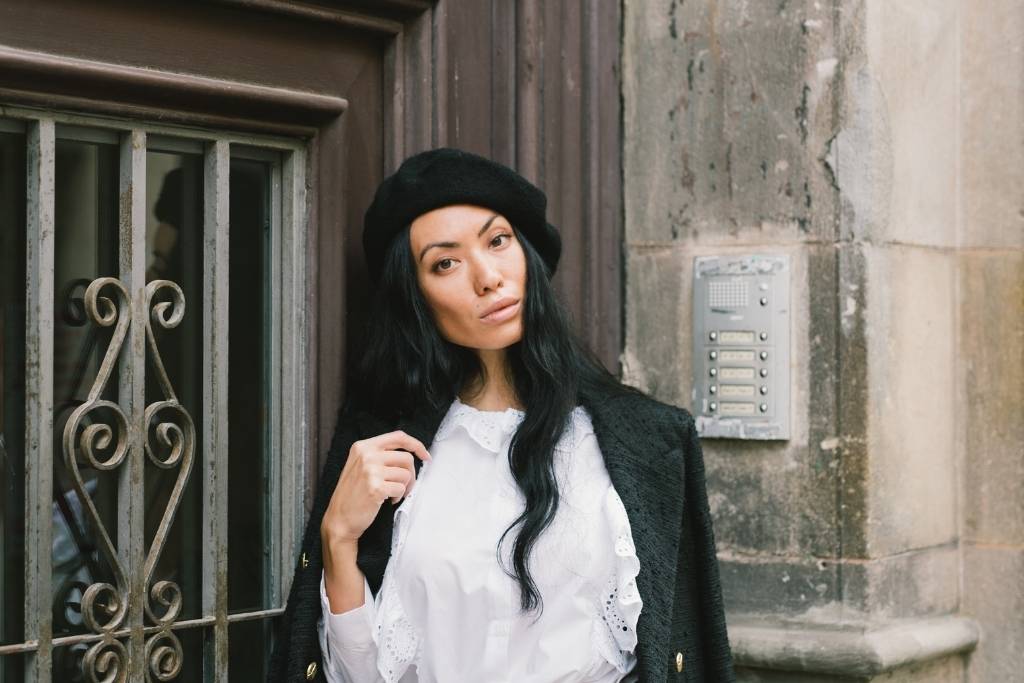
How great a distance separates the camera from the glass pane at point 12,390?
2400 millimetres

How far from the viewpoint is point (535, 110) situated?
10.3 ft

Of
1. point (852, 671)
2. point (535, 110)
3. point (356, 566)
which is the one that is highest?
point (535, 110)

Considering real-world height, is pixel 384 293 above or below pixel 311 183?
below

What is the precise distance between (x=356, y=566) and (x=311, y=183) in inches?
29.5

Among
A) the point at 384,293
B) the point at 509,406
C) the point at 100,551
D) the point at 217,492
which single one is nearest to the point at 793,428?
the point at 509,406

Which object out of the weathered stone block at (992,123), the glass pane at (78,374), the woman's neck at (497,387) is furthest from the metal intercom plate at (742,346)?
the glass pane at (78,374)

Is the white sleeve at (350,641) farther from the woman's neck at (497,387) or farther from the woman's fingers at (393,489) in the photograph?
the woman's neck at (497,387)

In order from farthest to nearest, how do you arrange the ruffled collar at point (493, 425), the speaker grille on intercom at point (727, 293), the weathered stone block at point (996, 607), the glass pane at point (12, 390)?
the weathered stone block at point (996, 607)
the speaker grille on intercom at point (727, 293)
the ruffled collar at point (493, 425)
the glass pane at point (12, 390)

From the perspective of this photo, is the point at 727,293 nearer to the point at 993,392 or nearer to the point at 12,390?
the point at 993,392

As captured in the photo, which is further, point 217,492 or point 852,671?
point 852,671

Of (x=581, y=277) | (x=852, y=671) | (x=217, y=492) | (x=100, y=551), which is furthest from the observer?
(x=581, y=277)

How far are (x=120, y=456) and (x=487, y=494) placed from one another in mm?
629

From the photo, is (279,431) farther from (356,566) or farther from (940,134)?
(940,134)

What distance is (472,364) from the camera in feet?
8.98
